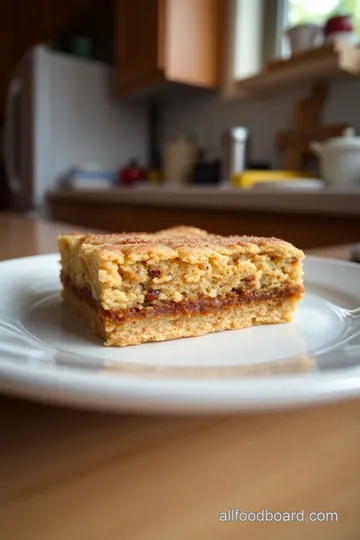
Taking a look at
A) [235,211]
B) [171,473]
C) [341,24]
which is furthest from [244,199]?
[171,473]

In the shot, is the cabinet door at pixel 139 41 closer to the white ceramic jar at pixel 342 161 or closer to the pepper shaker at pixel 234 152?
the pepper shaker at pixel 234 152

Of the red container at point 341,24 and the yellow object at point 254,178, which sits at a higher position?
the red container at point 341,24

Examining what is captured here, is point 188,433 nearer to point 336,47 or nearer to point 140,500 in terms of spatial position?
point 140,500

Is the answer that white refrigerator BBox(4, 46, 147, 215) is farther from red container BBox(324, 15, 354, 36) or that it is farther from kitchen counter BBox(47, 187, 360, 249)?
red container BBox(324, 15, 354, 36)

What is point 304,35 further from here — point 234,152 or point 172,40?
point 172,40

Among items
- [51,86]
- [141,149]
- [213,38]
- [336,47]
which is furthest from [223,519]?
[141,149]

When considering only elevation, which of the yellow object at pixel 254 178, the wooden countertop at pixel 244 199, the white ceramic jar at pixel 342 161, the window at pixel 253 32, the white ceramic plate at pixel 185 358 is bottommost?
the white ceramic plate at pixel 185 358

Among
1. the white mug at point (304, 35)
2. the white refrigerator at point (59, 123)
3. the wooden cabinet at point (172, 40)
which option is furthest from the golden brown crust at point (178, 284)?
the white refrigerator at point (59, 123)

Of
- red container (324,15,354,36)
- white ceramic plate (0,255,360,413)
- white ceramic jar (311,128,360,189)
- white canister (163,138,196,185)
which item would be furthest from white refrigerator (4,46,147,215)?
white ceramic plate (0,255,360,413)
